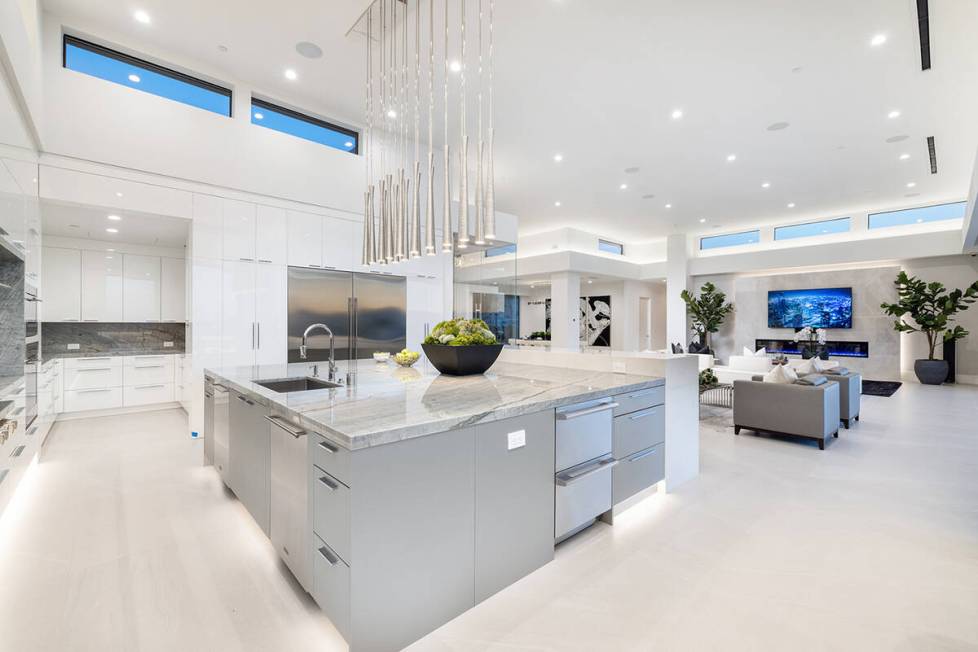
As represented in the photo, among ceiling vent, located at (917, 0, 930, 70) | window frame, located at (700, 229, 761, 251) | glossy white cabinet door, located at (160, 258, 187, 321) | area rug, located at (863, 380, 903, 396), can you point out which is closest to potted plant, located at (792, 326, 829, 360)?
area rug, located at (863, 380, 903, 396)

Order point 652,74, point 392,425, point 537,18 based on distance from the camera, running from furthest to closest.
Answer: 1. point 652,74
2. point 537,18
3. point 392,425

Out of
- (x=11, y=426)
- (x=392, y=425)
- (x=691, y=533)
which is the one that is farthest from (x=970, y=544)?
(x=11, y=426)

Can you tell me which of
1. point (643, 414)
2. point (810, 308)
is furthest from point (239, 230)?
point (810, 308)

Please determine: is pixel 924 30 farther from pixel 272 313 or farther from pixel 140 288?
pixel 140 288

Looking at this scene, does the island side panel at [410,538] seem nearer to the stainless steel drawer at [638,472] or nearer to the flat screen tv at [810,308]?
the stainless steel drawer at [638,472]

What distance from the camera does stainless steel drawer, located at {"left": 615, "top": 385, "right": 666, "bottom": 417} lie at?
2.73 metres

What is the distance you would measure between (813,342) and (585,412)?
450 inches

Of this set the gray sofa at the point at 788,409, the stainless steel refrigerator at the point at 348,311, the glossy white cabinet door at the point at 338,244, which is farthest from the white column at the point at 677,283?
the glossy white cabinet door at the point at 338,244

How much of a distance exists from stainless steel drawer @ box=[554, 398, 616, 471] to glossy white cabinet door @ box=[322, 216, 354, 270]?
3837mm

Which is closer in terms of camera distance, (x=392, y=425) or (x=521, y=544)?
(x=392, y=425)

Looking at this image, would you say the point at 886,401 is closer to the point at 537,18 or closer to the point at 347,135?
the point at 537,18

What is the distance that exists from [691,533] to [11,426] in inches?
168

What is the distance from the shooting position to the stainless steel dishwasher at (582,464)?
230cm

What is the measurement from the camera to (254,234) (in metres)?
4.66
